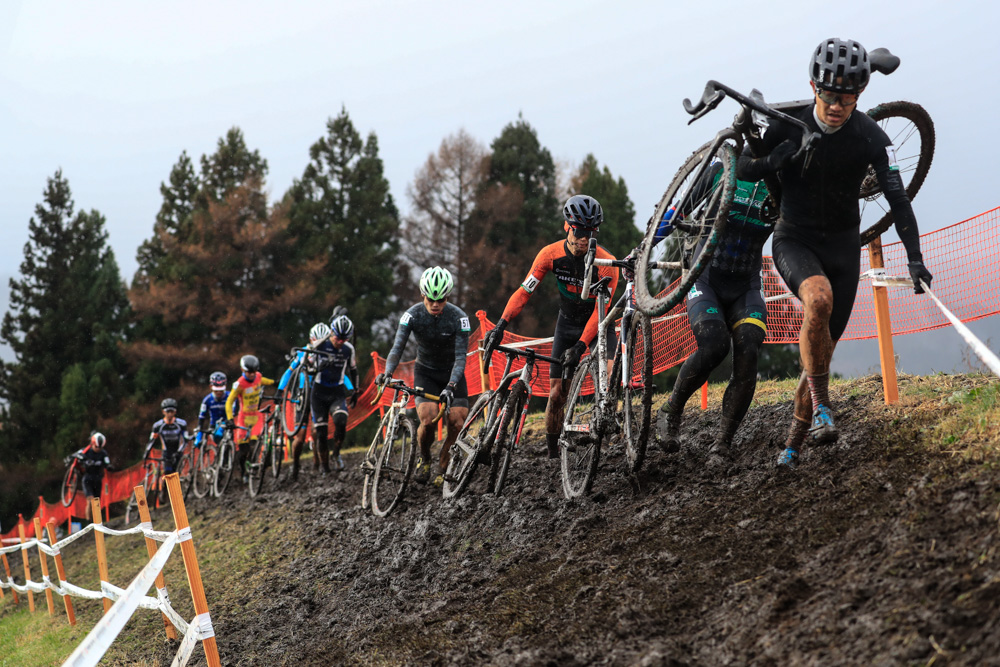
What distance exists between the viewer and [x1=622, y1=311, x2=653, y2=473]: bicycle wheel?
6.07 m

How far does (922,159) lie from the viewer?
5.77 metres

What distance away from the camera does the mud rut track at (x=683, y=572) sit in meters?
3.47

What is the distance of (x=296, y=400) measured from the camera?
12.7m

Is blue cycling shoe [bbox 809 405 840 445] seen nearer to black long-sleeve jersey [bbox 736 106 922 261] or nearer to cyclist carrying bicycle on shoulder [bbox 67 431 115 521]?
black long-sleeve jersey [bbox 736 106 922 261]

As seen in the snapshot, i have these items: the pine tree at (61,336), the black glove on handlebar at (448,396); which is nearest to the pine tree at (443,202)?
the pine tree at (61,336)

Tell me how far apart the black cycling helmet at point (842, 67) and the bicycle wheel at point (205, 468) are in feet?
42.9

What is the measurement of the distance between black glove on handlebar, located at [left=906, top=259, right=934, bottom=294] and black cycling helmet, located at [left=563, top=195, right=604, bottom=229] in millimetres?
2870

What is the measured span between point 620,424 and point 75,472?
18.4m

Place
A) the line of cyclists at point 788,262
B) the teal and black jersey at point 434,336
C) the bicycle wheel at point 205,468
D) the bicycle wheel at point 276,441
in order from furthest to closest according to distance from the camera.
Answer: the bicycle wheel at point 205,468, the bicycle wheel at point 276,441, the teal and black jersey at point 434,336, the line of cyclists at point 788,262

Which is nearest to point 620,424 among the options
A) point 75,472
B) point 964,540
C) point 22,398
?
point 964,540

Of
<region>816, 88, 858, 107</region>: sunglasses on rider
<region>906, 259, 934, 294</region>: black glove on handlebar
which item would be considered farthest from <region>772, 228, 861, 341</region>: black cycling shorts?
<region>816, 88, 858, 107</region>: sunglasses on rider

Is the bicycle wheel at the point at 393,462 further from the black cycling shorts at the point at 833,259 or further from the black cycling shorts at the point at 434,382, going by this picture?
the black cycling shorts at the point at 833,259

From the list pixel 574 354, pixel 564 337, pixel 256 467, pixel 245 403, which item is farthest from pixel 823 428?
pixel 245 403

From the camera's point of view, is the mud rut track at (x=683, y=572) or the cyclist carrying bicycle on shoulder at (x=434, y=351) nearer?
the mud rut track at (x=683, y=572)
